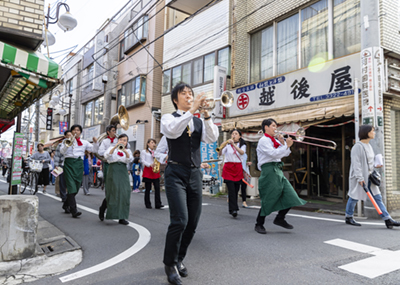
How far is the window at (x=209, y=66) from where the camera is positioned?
1433 centimetres

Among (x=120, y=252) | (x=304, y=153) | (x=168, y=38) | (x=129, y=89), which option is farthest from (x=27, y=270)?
(x=129, y=89)

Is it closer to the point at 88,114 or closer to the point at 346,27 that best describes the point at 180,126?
the point at 346,27

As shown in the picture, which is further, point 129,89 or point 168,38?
point 129,89

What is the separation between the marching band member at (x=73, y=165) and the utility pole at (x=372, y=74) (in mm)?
6428

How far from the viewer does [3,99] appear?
8859 millimetres

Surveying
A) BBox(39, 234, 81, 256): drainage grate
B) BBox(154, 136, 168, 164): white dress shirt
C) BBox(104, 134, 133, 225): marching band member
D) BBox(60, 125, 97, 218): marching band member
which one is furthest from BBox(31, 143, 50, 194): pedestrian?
BBox(154, 136, 168, 164): white dress shirt

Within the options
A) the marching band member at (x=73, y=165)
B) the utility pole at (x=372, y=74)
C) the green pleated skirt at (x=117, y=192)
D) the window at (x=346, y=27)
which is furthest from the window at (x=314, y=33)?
the marching band member at (x=73, y=165)

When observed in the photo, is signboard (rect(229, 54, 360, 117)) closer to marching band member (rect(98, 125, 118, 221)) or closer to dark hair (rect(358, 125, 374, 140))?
dark hair (rect(358, 125, 374, 140))

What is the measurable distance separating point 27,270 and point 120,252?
109 cm

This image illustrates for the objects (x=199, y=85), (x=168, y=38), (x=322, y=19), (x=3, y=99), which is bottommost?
(x=3, y=99)

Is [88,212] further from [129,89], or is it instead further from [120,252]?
[129,89]

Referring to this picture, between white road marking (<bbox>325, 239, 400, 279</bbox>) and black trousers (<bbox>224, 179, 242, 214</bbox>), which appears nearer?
white road marking (<bbox>325, 239, 400, 279</bbox>)

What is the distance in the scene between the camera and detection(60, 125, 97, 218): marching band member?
6.53 m

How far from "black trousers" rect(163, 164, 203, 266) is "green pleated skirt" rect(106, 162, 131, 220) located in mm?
2963
